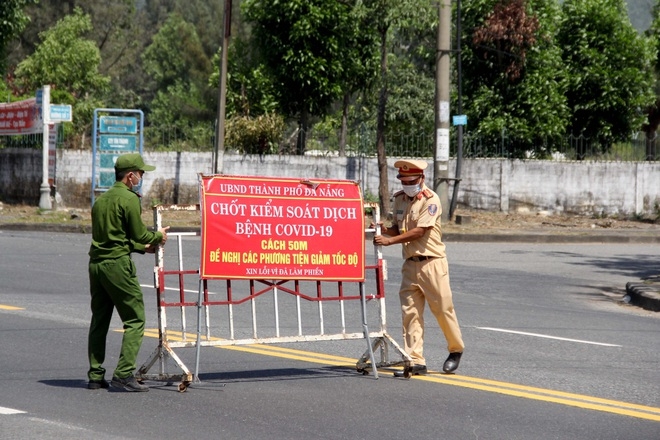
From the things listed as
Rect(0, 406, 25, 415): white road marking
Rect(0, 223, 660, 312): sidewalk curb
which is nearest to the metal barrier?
Rect(0, 406, 25, 415): white road marking

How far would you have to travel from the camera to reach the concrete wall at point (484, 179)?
27.0 metres

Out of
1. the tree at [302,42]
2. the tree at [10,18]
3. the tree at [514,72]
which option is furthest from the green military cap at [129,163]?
the tree at [10,18]

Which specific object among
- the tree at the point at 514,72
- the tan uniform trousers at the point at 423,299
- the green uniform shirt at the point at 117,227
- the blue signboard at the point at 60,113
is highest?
the tree at the point at 514,72

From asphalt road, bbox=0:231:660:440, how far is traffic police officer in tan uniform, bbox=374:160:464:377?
0.27m

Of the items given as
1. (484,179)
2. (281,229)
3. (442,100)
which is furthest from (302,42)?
(281,229)

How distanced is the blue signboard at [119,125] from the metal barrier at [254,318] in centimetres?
1091

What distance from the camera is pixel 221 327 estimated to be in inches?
432

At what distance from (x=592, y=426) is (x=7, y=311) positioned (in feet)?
22.4

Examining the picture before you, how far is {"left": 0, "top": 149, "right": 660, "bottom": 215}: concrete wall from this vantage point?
88.7 feet

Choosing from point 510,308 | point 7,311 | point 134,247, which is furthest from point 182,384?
point 510,308

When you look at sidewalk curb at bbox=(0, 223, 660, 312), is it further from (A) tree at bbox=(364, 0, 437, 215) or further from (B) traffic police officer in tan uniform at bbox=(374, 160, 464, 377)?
(B) traffic police officer in tan uniform at bbox=(374, 160, 464, 377)

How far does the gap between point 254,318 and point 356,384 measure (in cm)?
89

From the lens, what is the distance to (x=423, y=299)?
8750mm

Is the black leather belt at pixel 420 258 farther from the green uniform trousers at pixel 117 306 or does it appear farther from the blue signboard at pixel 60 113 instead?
the blue signboard at pixel 60 113
